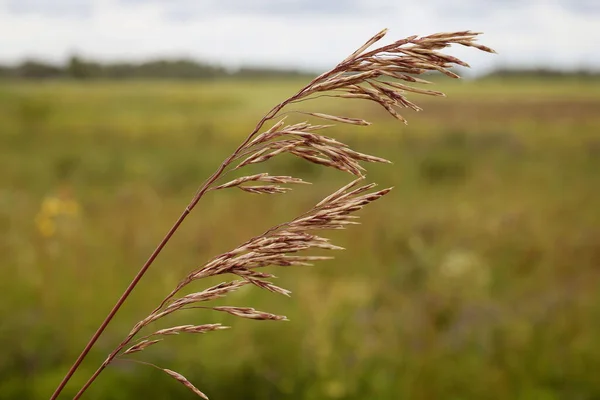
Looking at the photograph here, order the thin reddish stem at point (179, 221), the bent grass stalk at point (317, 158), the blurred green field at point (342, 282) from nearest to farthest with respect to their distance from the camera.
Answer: the thin reddish stem at point (179, 221) < the bent grass stalk at point (317, 158) < the blurred green field at point (342, 282)

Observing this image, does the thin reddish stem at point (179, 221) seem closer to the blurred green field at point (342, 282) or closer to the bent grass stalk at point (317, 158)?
the bent grass stalk at point (317, 158)

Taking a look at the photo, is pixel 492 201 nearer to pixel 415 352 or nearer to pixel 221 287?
pixel 415 352

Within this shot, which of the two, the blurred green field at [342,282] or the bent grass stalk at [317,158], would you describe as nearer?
the bent grass stalk at [317,158]

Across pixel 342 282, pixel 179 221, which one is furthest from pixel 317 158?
pixel 342 282

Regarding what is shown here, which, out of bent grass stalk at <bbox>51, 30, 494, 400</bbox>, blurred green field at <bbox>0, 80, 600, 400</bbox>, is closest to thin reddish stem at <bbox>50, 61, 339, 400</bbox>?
bent grass stalk at <bbox>51, 30, 494, 400</bbox>

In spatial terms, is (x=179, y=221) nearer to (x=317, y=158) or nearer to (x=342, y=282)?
(x=317, y=158)

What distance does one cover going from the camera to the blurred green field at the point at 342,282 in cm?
329

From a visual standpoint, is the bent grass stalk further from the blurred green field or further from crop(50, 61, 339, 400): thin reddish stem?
the blurred green field

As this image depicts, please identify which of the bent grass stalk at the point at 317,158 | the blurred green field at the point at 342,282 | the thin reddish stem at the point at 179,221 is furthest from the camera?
the blurred green field at the point at 342,282

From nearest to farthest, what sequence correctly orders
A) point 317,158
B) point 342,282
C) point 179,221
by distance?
point 179,221 → point 317,158 → point 342,282

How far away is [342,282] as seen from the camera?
17.9ft

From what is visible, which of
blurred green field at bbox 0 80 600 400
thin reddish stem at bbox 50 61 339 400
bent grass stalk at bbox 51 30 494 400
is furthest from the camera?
blurred green field at bbox 0 80 600 400

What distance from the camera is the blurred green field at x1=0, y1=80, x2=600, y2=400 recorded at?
3.29 m

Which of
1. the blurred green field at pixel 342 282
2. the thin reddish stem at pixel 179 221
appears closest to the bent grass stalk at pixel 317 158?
the thin reddish stem at pixel 179 221
